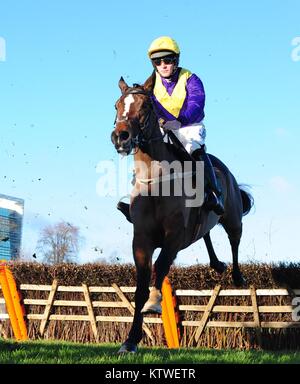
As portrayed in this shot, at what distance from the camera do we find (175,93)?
7.21m

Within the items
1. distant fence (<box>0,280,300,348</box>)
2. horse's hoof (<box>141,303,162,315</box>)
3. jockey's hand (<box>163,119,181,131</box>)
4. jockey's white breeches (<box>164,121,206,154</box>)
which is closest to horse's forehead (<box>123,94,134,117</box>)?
jockey's hand (<box>163,119,181,131</box>)

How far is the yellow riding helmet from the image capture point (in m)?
7.05

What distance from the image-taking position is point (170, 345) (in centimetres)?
1504

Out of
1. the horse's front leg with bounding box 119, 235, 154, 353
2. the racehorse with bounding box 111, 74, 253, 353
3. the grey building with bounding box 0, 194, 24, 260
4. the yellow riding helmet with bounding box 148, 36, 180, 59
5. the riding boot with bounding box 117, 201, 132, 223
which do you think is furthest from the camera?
the grey building with bounding box 0, 194, 24, 260

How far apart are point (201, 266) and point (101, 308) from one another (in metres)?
3.21

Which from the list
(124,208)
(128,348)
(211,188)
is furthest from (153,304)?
(211,188)

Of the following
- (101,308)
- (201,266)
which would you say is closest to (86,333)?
(101,308)

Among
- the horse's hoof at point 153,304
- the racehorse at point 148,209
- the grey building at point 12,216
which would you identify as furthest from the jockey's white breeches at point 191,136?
the grey building at point 12,216

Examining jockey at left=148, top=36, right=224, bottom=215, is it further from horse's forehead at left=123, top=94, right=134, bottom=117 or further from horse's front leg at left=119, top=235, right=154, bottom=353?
horse's front leg at left=119, top=235, right=154, bottom=353

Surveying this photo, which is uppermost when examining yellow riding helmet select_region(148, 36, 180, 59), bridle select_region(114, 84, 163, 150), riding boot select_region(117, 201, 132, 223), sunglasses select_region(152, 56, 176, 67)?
yellow riding helmet select_region(148, 36, 180, 59)

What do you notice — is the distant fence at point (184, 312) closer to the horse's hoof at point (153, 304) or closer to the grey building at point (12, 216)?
the horse's hoof at point (153, 304)

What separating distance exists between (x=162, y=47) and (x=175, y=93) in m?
0.54

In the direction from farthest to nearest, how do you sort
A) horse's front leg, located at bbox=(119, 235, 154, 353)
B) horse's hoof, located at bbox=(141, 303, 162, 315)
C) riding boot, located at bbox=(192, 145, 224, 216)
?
riding boot, located at bbox=(192, 145, 224, 216)
horse's front leg, located at bbox=(119, 235, 154, 353)
horse's hoof, located at bbox=(141, 303, 162, 315)
